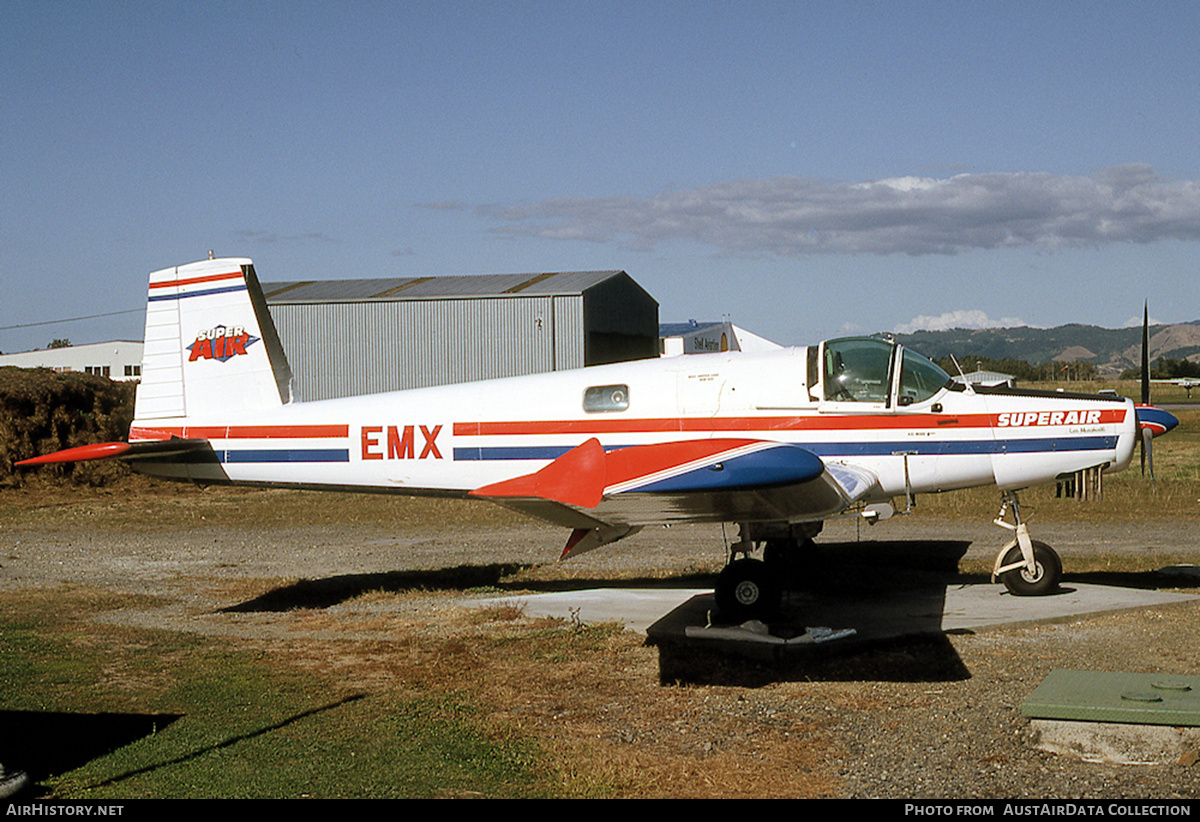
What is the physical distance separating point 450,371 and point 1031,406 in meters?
25.6

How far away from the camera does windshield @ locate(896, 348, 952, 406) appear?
379 inches

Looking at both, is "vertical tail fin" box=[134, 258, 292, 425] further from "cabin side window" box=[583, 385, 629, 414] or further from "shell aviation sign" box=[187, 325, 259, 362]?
"cabin side window" box=[583, 385, 629, 414]

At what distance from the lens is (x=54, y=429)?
28.1 m

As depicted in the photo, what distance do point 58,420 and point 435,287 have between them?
1307cm

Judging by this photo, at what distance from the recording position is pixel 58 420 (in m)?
28.3

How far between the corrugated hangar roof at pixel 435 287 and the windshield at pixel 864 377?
2420 centimetres

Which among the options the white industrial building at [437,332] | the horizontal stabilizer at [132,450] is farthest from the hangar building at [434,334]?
the horizontal stabilizer at [132,450]

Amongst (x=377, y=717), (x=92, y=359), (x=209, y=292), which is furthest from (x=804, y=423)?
(x=92, y=359)

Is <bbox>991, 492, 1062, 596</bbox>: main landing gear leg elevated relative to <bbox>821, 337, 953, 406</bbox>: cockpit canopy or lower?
lower

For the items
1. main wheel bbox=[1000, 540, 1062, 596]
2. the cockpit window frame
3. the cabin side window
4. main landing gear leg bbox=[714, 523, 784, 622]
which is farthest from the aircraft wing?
main wheel bbox=[1000, 540, 1062, 596]

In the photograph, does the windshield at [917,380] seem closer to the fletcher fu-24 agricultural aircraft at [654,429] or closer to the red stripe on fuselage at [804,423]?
the fletcher fu-24 agricultural aircraft at [654,429]

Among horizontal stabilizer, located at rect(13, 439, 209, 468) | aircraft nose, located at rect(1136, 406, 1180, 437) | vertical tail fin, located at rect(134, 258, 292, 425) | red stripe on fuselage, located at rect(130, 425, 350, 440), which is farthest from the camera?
vertical tail fin, located at rect(134, 258, 292, 425)

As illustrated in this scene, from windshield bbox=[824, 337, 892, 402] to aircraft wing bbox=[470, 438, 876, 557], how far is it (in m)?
0.97

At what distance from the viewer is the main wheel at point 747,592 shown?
30.0ft
